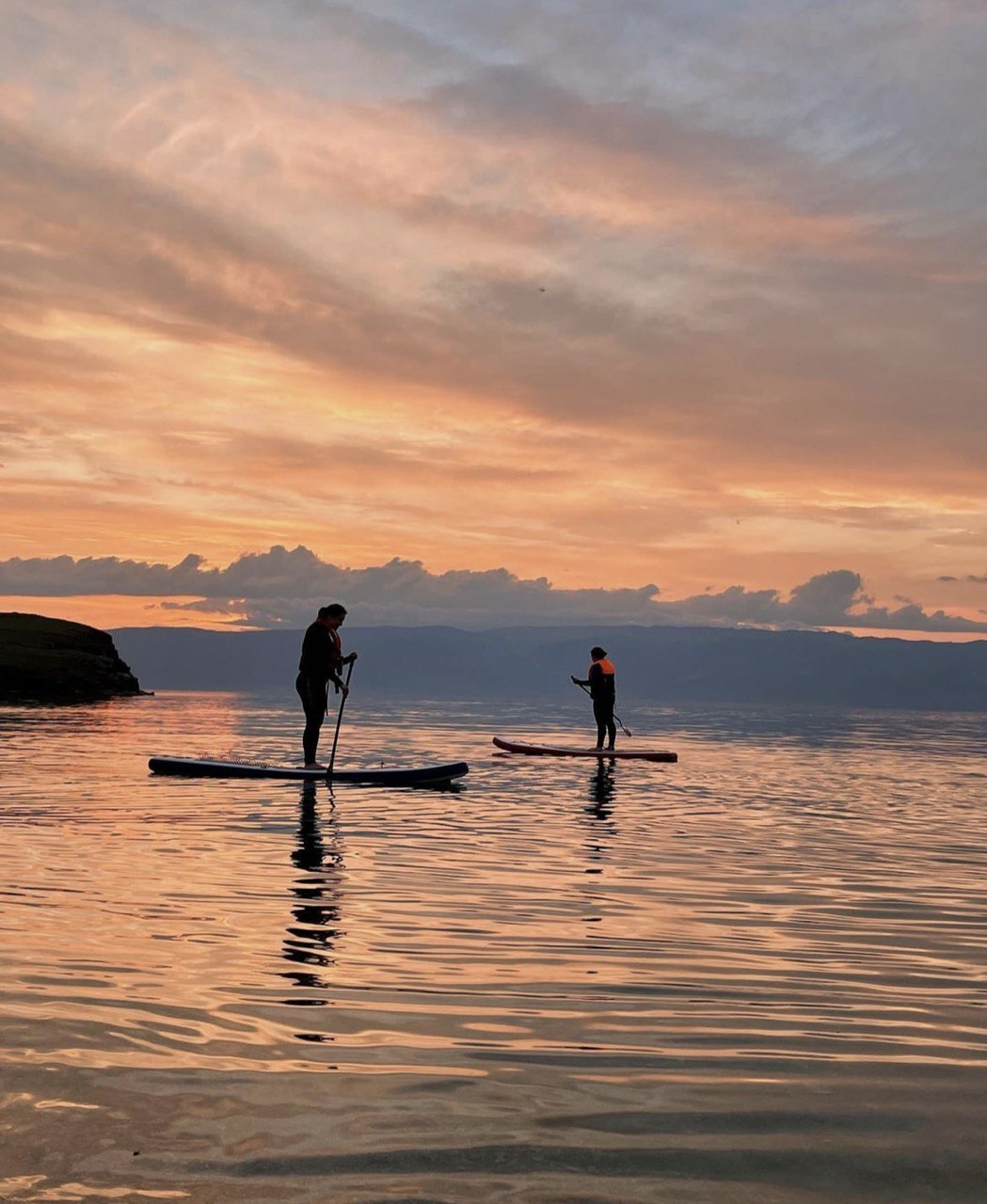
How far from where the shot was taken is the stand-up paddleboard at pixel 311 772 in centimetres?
2669

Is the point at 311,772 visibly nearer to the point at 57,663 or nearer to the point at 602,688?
the point at 602,688

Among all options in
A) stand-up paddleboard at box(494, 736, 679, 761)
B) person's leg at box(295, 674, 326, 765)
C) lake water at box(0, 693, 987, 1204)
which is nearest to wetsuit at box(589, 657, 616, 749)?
stand-up paddleboard at box(494, 736, 679, 761)

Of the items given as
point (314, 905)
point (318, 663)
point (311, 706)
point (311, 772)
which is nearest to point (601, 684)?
point (311, 706)

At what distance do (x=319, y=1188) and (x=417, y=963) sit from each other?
4.59 m

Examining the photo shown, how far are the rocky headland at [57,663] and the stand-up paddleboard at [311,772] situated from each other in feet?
217

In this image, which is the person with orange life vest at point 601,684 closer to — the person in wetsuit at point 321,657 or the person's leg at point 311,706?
the person's leg at point 311,706

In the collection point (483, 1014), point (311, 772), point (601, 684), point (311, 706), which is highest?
point (601, 684)

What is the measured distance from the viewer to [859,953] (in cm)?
1075

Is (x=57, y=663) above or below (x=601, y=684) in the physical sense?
below

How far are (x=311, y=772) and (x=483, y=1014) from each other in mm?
18905

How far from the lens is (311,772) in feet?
87.5

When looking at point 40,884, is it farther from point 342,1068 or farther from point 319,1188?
point 319,1188

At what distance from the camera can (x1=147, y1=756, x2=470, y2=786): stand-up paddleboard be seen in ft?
87.6

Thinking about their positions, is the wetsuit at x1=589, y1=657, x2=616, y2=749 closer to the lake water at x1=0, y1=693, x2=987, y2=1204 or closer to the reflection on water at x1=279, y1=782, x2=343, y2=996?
the lake water at x1=0, y1=693, x2=987, y2=1204
